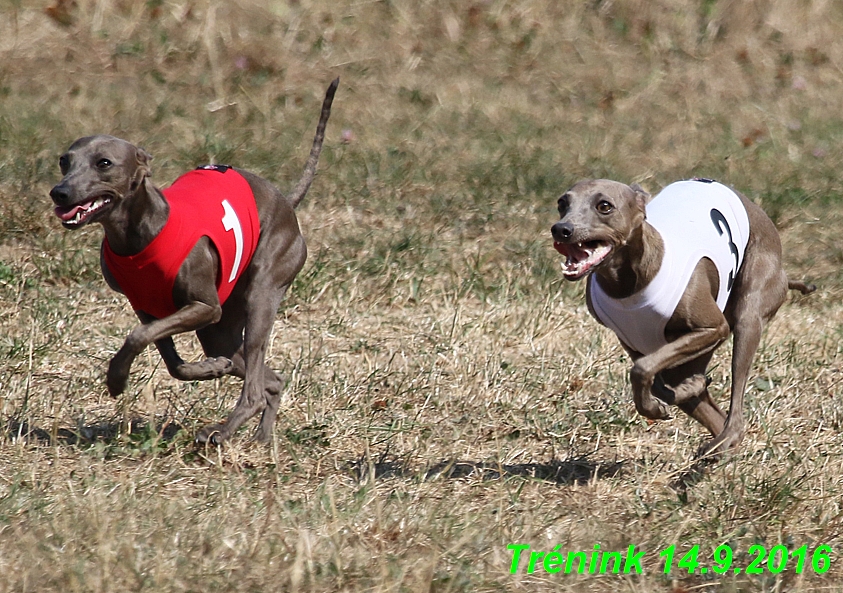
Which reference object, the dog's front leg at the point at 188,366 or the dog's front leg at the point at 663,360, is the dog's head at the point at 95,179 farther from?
the dog's front leg at the point at 663,360

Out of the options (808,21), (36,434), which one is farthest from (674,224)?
(808,21)

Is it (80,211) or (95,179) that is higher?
(95,179)

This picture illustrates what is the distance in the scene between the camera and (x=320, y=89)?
10.5 m

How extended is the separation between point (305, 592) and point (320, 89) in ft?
24.5

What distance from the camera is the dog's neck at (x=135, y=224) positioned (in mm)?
4781

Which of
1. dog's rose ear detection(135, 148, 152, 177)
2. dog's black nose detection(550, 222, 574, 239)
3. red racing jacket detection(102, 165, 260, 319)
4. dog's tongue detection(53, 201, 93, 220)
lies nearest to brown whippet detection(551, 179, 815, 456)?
dog's black nose detection(550, 222, 574, 239)

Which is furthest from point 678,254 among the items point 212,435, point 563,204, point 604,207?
point 212,435

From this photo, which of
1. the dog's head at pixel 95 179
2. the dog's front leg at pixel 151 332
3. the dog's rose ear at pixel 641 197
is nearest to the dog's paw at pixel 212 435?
the dog's front leg at pixel 151 332

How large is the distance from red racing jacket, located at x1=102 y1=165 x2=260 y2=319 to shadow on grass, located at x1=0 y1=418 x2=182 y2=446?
50 centimetres

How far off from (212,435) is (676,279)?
1.96m

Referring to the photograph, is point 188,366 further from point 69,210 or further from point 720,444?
point 720,444

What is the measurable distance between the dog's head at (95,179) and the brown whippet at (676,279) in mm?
1701

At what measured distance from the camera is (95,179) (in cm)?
468

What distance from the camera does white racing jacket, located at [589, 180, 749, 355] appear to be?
459cm
